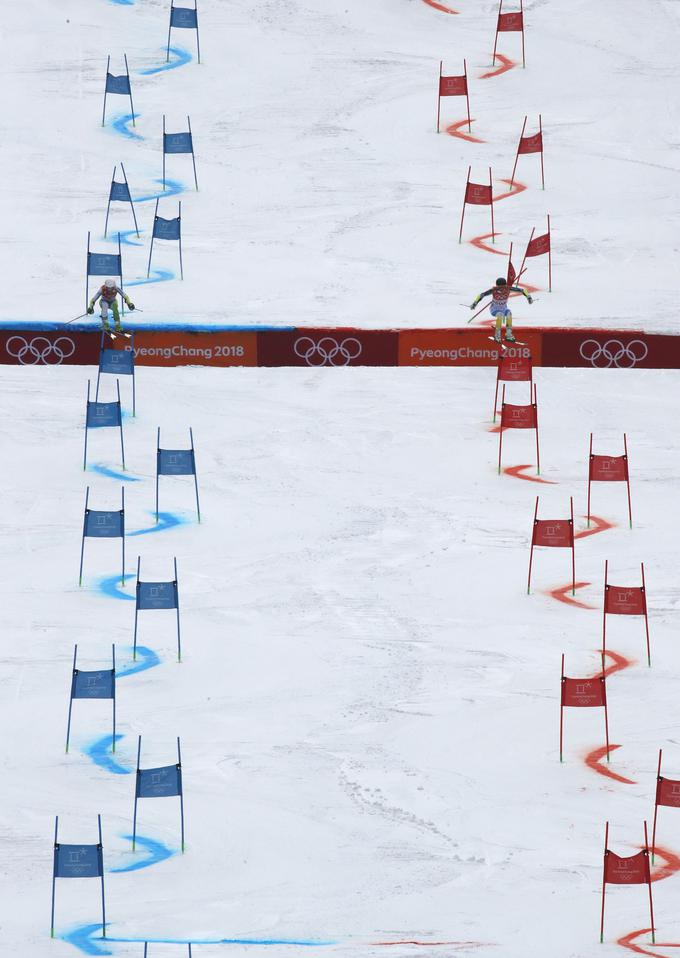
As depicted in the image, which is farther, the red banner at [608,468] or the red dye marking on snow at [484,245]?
the red dye marking on snow at [484,245]

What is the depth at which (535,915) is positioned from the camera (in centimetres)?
1834

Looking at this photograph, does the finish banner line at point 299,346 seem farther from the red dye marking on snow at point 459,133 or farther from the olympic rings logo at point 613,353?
the red dye marking on snow at point 459,133

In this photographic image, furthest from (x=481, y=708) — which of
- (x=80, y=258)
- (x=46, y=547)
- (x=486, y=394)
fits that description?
(x=80, y=258)

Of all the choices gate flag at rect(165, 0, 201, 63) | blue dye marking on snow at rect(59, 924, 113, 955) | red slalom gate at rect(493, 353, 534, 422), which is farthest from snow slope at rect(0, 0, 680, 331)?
blue dye marking on snow at rect(59, 924, 113, 955)

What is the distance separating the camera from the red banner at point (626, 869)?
693 inches

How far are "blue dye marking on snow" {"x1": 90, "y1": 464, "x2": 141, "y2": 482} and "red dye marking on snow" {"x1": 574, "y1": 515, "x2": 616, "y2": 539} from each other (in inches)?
180

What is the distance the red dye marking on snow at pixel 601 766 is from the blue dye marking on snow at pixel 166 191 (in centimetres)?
1360

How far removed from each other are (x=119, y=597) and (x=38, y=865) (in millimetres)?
4335

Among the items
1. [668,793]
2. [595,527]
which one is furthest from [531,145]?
[668,793]

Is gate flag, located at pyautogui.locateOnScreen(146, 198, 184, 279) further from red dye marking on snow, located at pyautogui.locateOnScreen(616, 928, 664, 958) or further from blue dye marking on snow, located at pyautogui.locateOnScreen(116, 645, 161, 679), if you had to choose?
red dye marking on snow, located at pyautogui.locateOnScreen(616, 928, 664, 958)

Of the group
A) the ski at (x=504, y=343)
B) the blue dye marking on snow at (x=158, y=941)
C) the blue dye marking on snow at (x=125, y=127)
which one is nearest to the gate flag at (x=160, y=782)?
the blue dye marking on snow at (x=158, y=941)

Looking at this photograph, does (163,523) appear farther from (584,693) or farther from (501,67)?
(501,67)

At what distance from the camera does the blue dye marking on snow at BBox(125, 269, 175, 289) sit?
2942cm

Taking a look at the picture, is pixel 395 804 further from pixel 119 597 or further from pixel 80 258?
pixel 80 258
